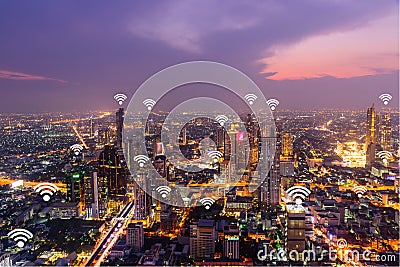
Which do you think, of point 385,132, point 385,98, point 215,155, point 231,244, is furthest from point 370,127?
point 231,244

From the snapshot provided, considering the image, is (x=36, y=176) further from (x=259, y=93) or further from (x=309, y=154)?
(x=309, y=154)

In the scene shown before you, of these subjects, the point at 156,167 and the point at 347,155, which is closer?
the point at 156,167

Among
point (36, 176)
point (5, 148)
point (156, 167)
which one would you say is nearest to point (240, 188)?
point (156, 167)

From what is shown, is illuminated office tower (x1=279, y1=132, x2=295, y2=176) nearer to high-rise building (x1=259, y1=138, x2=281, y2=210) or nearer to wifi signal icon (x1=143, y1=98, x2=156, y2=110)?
high-rise building (x1=259, y1=138, x2=281, y2=210)

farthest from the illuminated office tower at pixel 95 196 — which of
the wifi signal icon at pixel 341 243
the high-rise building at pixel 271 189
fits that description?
the wifi signal icon at pixel 341 243

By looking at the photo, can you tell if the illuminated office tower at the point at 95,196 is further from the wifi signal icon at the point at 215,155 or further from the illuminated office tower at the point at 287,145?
the illuminated office tower at the point at 287,145

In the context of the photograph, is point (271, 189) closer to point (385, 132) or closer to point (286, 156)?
point (286, 156)

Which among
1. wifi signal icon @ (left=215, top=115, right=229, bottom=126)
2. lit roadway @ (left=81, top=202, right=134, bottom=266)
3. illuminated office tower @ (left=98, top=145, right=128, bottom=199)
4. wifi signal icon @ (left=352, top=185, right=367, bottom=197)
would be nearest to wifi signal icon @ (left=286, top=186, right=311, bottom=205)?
wifi signal icon @ (left=352, top=185, right=367, bottom=197)
